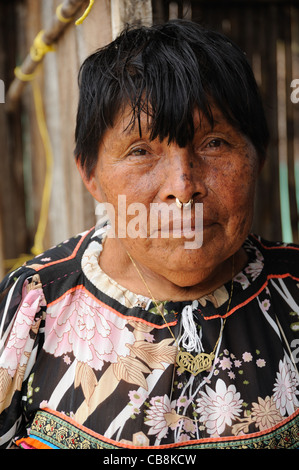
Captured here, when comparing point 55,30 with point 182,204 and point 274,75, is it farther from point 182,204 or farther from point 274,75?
point 182,204

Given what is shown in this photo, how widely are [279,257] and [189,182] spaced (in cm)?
61

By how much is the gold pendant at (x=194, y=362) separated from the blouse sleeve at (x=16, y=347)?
44 centimetres

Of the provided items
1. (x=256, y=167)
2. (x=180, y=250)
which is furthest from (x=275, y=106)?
(x=180, y=250)

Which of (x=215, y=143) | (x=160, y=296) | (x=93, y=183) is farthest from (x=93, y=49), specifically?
(x=160, y=296)

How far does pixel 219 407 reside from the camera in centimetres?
141

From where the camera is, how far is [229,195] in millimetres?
1343

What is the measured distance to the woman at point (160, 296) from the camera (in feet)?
4.33

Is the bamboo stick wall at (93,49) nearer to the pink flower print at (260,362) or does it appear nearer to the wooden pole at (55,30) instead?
the wooden pole at (55,30)

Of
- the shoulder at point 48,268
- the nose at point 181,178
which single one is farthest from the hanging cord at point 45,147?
the nose at point 181,178

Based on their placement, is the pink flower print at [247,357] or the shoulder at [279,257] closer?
the pink flower print at [247,357]

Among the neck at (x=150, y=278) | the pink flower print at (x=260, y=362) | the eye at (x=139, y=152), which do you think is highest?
the eye at (x=139, y=152)

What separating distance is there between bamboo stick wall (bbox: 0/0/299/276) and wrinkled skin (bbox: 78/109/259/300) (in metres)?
0.57
